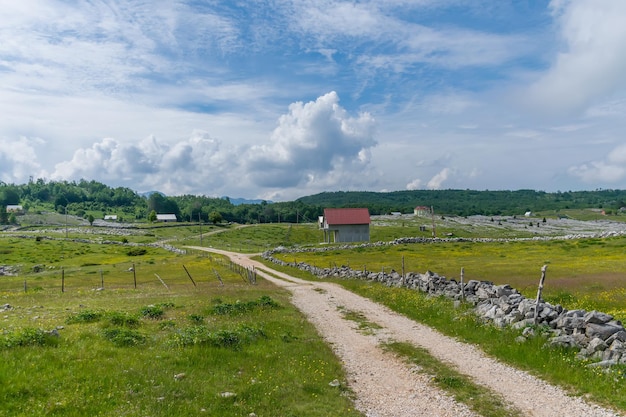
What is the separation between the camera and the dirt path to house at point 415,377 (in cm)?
1164

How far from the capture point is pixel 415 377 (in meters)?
14.5

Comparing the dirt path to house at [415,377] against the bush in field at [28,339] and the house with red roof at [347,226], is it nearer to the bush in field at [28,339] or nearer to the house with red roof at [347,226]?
the bush in field at [28,339]

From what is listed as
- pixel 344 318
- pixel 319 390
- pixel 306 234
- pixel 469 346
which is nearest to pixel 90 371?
pixel 319 390

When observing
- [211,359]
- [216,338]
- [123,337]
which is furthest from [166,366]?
[123,337]

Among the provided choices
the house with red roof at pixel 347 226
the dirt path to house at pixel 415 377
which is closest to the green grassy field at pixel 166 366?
the dirt path to house at pixel 415 377

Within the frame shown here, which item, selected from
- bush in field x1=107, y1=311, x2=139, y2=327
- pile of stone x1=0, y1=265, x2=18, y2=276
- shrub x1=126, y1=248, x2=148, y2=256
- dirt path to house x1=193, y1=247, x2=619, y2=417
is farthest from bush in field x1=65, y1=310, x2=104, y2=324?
shrub x1=126, y1=248, x2=148, y2=256

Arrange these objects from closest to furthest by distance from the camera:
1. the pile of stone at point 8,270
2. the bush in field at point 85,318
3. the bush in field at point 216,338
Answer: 1. the bush in field at point 216,338
2. the bush in field at point 85,318
3. the pile of stone at point 8,270

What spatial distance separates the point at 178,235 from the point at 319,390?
6564 inches

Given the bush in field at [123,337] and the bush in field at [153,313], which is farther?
the bush in field at [153,313]

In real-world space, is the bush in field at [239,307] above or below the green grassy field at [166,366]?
below

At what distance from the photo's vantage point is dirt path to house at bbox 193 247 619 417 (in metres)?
11.6

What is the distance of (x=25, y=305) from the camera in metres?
29.7

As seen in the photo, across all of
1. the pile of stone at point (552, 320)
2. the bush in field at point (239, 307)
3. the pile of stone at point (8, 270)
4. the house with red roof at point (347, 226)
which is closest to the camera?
the pile of stone at point (552, 320)

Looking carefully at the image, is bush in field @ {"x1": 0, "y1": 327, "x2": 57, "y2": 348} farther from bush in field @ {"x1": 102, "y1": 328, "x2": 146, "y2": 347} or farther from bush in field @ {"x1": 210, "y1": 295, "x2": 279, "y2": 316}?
bush in field @ {"x1": 210, "y1": 295, "x2": 279, "y2": 316}
